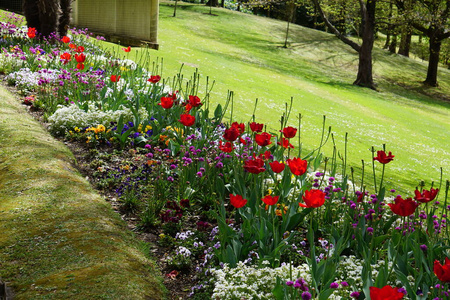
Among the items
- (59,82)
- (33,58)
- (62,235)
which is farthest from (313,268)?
(33,58)

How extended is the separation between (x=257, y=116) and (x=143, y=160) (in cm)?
674

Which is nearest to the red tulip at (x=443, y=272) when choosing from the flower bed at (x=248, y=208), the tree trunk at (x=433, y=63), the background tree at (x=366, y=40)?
the flower bed at (x=248, y=208)

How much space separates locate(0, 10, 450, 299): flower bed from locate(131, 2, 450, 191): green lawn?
4.62 metres

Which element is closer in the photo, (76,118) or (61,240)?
(61,240)

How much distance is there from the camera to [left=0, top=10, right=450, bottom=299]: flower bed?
125 inches

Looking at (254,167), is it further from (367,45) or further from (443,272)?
(367,45)

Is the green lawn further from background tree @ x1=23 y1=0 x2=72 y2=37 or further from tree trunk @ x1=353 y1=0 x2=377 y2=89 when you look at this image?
background tree @ x1=23 y1=0 x2=72 y2=37

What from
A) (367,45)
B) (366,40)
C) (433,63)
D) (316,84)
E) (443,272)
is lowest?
(316,84)

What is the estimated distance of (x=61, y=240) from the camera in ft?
11.9

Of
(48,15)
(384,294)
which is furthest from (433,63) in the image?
(384,294)

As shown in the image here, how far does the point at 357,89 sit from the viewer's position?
84.2 ft

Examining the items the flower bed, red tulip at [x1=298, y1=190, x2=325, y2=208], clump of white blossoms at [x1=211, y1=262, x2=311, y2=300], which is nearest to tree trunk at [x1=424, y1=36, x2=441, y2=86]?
the flower bed

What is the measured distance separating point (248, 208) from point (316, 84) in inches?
831

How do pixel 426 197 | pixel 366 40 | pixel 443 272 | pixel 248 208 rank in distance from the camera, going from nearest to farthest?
pixel 443 272
pixel 426 197
pixel 248 208
pixel 366 40
